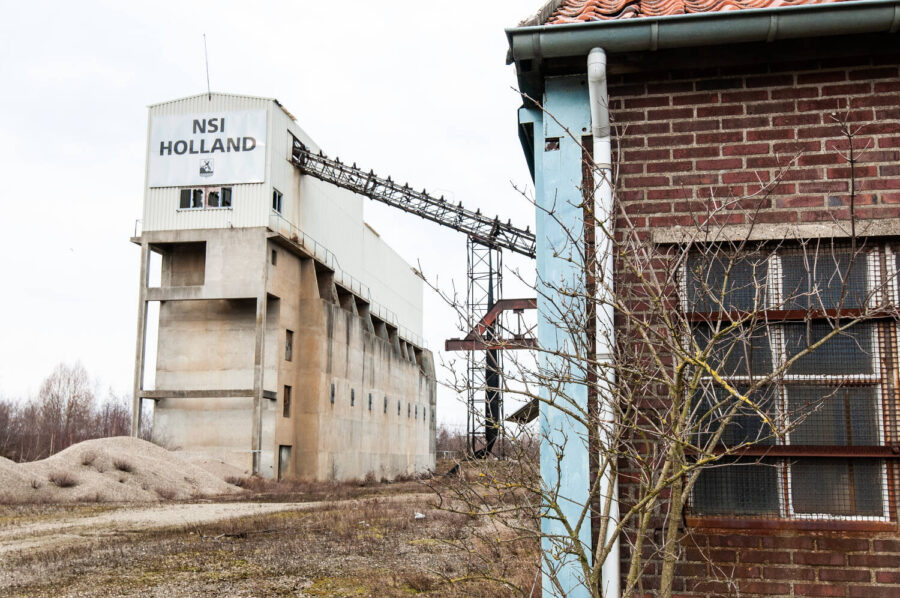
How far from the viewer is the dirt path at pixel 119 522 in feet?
40.2

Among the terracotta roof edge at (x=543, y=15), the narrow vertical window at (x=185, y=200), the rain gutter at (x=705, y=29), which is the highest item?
the narrow vertical window at (x=185, y=200)

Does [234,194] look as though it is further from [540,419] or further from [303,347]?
[540,419]

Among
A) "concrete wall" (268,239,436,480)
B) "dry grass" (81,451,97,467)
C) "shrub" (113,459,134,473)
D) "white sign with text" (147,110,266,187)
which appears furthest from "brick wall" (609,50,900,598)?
"white sign with text" (147,110,266,187)

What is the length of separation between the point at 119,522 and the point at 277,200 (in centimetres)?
1795

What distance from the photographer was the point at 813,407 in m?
4.40

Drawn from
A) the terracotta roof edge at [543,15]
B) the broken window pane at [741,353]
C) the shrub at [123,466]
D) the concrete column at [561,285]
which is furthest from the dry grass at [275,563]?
the shrub at [123,466]

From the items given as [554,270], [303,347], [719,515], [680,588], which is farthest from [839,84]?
[303,347]

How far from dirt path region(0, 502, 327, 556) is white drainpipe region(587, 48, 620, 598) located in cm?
958

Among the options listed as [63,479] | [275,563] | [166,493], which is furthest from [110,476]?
[275,563]

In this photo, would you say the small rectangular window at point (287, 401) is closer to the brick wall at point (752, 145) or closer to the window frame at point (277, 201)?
the window frame at point (277, 201)

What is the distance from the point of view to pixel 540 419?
15.2 feet

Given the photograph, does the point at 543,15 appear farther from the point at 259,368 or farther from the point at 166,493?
the point at 259,368

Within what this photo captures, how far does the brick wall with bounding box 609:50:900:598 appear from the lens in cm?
465

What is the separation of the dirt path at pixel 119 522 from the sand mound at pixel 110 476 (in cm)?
295
